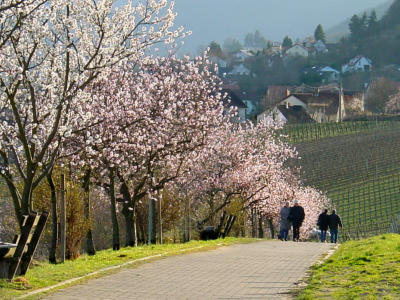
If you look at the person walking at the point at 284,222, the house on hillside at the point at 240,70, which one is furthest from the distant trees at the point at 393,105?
the person walking at the point at 284,222

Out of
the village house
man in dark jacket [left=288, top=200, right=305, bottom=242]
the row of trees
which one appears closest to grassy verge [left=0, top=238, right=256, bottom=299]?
the row of trees

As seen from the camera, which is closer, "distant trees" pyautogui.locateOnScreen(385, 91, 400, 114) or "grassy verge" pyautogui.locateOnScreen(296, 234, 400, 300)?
"grassy verge" pyautogui.locateOnScreen(296, 234, 400, 300)

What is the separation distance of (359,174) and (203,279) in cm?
4920

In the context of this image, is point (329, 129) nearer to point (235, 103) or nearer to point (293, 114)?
point (235, 103)

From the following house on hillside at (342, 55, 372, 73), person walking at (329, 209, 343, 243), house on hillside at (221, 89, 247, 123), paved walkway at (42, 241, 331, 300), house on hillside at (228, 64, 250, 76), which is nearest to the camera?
paved walkway at (42, 241, 331, 300)

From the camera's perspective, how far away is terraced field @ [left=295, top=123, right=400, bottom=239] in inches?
1899

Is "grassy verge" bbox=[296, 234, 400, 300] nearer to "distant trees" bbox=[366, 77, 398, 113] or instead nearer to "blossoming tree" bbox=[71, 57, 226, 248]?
"blossoming tree" bbox=[71, 57, 226, 248]

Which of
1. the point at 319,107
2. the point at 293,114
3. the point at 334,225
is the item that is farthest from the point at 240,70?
the point at 334,225

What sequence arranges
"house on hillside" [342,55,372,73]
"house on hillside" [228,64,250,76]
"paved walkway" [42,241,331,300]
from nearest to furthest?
"paved walkway" [42,241,331,300] < "house on hillside" [228,64,250,76] < "house on hillside" [342,55,372,73]

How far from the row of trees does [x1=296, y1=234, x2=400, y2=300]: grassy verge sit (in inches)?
211

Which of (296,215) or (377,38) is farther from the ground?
(377,38)

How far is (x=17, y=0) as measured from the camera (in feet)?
39.1

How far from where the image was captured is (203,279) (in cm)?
1214

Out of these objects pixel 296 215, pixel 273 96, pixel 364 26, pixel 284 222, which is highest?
pixel 364 26
